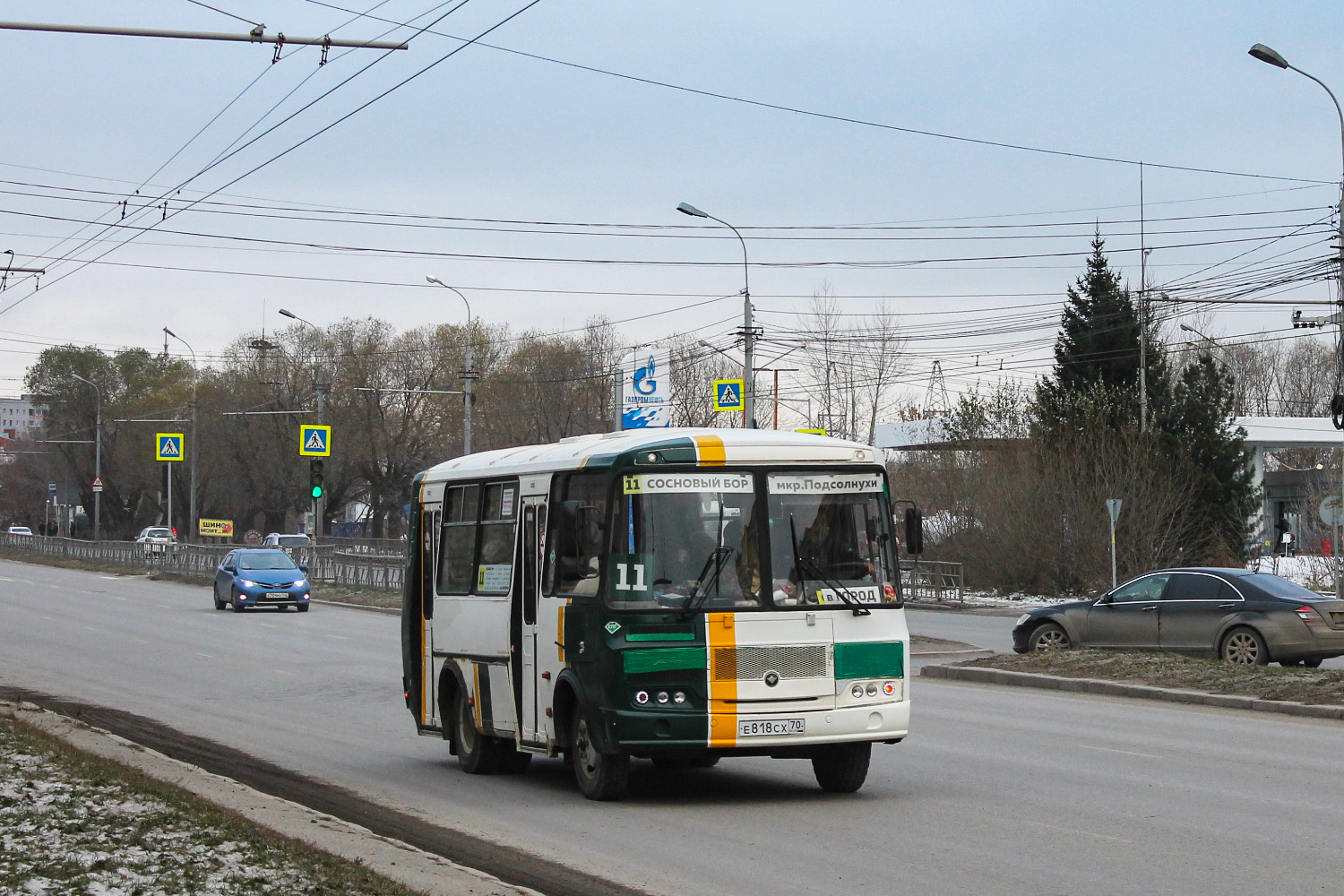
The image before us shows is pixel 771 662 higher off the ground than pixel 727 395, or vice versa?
pixel 727 395

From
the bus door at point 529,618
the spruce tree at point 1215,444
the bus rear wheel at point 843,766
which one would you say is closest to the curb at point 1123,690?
the bus rear wheel at point 843,766

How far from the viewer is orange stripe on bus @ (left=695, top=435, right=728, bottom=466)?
35.9 ft

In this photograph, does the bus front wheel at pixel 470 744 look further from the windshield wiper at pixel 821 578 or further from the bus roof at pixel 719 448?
the windshield wiper at pixel 821 578

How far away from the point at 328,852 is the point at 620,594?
300 centimetres

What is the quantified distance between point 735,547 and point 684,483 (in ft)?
1.82

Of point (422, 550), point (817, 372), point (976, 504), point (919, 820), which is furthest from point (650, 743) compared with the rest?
point (817, 372)

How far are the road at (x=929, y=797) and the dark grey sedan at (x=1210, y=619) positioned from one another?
2.61m

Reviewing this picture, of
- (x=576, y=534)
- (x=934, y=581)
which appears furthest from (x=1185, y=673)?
(x=934, y=581)

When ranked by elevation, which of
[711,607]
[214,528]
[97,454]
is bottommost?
[711,607]

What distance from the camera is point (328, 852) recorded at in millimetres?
8281

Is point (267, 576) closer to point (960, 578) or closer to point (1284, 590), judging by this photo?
point (960, 578)

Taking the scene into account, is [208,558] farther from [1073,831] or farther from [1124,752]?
[1073,831]

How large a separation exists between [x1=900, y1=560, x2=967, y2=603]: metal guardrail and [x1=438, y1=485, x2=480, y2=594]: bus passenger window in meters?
29.5

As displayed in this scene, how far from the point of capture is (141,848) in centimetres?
795
